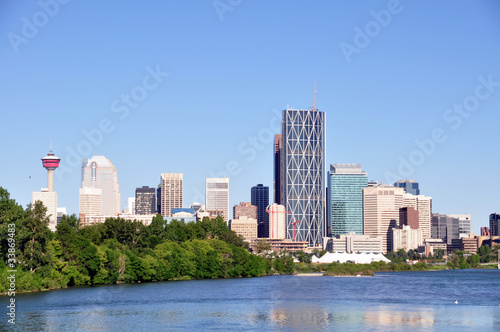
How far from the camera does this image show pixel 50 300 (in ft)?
289

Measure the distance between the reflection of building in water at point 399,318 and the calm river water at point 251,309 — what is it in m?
0.10

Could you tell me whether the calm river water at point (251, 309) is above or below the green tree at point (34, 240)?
below

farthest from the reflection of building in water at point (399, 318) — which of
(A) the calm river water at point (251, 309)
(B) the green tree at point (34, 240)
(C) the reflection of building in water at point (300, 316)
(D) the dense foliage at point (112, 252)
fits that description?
(D) the dense foliage at point (112, 252)

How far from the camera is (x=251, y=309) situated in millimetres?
83125

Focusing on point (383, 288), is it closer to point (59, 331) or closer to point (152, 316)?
point (152, 316)

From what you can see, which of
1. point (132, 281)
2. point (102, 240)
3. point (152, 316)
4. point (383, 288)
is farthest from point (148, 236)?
point (152, 316)

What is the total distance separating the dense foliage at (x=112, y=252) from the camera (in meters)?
98.4

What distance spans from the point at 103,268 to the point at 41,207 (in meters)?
18.3

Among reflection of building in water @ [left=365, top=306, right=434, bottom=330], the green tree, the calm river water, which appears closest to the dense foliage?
the green tree

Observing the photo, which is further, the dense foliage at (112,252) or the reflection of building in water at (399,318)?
the dense foliage at (112,252)

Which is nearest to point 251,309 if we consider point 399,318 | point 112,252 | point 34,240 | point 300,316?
point 300,316

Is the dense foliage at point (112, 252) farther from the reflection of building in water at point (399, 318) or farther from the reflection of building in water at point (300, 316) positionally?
the reflection of building in water at point (399, 318)

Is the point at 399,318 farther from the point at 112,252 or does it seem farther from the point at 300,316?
the point at 112,252

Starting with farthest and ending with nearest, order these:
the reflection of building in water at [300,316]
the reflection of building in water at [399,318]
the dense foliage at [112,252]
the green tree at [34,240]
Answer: the green tree at [34,240]
the dense foliage at [112,252]
the reflection of building in water at [399,318]
the reflection of building in water at [300,316]
